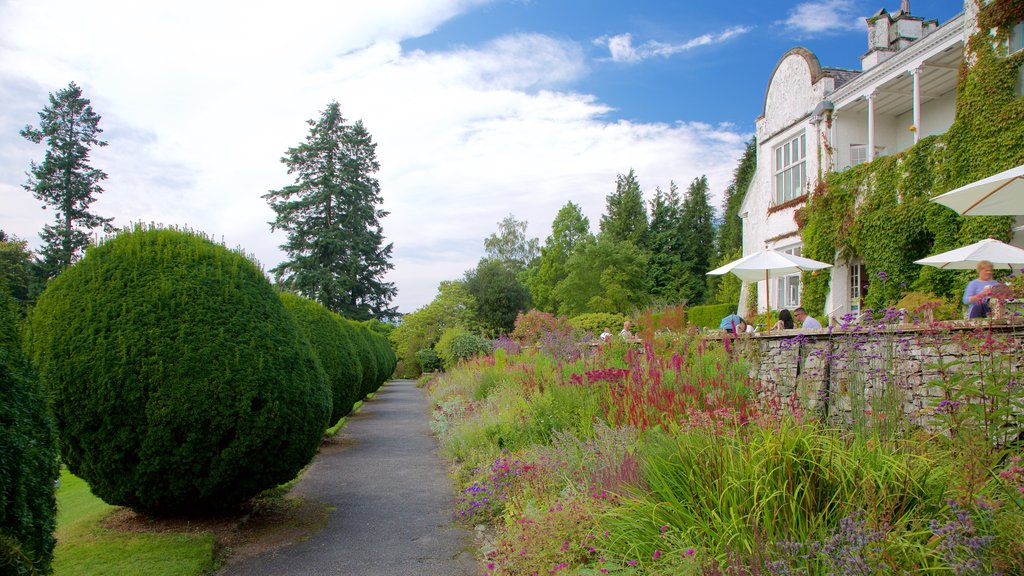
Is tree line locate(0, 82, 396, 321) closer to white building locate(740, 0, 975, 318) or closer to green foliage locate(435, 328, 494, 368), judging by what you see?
green foliage locate(435, 328, 494, 368)

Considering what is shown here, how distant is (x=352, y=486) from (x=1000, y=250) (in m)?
8.34

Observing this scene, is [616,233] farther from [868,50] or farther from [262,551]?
[262,551]

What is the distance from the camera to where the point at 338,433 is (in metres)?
11.4

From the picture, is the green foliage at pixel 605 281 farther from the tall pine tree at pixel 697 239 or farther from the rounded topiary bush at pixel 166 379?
the rounded topiary bush at pixel 166 379

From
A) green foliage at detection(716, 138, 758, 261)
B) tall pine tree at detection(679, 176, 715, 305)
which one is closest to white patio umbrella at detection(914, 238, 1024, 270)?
green foliage at detection(716, 138, 758, 261)

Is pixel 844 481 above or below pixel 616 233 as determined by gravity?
below

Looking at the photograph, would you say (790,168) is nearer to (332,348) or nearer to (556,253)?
(332,348)

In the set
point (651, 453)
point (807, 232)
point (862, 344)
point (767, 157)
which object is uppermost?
point (767, 157)

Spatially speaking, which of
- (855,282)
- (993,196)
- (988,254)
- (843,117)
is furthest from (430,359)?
(993,196)

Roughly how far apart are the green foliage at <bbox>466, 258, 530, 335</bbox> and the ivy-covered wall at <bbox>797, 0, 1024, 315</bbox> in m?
27.3

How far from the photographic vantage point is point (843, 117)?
16.0 meters

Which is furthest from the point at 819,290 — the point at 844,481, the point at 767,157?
the point at 844,481

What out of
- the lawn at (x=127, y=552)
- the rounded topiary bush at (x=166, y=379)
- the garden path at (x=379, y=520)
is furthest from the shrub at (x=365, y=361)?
the lawn at (x=127, y=552)

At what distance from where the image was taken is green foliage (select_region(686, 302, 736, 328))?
888 inches
